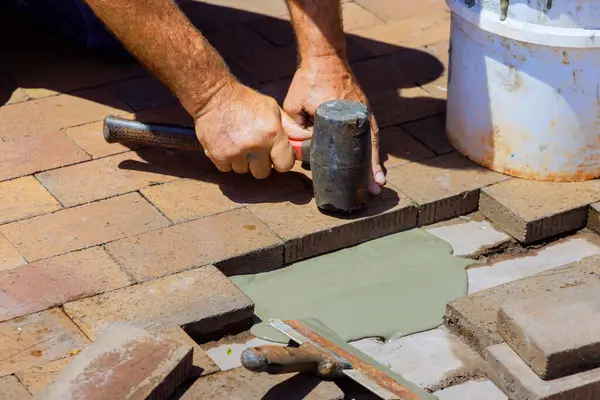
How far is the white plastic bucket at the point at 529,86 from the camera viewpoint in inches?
146

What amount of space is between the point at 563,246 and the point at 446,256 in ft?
1.53

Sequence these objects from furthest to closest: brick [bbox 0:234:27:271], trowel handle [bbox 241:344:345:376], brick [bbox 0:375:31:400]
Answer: brick [bbox 0:234:27:271], brick [bbox 0:375:31:400], trowel handle [bbox 241:344:345:376]

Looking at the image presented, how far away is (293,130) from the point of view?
3.89 meters

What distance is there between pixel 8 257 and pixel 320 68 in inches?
54.9

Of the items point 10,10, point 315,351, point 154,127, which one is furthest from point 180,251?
point 10,10

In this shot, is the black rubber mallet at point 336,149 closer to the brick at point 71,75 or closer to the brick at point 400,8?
the brick at point 71,75

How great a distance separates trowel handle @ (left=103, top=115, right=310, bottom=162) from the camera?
3891 mm

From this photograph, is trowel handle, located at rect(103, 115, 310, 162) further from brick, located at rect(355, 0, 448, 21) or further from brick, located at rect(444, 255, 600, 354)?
brick, located at rect(355, 0, 448, 21)

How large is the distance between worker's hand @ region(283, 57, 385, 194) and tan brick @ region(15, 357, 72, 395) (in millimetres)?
1443

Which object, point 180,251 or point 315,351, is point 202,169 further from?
point 315,351

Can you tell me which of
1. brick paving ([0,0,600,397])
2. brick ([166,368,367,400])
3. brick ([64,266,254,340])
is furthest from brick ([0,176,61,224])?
brick ([166,368,367,400])

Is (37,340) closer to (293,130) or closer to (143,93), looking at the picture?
(293,130)

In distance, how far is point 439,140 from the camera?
431 cm

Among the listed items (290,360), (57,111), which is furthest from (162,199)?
(290,360)
